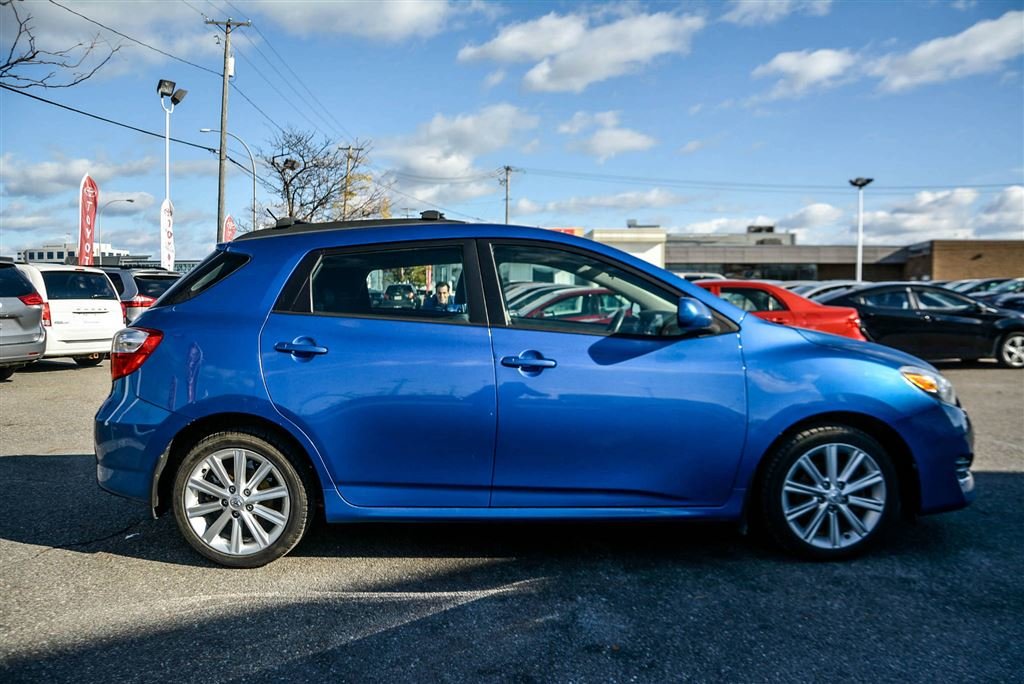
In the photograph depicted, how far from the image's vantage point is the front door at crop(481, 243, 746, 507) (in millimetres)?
3805

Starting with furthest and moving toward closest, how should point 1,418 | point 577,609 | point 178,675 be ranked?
point 1,418 → point 577,609 → point 178,675

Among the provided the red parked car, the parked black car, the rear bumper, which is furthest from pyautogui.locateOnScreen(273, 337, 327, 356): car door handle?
the parked black car

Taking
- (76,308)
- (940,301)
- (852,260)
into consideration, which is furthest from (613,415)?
(852,260)

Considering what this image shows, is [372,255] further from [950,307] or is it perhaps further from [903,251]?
[903,251]

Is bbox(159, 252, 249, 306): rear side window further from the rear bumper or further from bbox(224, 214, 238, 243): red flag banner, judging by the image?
bbox(224, 214, 238, 243): red flag banner

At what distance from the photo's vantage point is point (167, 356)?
391cm

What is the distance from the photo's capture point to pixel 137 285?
51.1 feet

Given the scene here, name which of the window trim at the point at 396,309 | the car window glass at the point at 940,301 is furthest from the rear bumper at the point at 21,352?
the car window glass at the point at 940,301

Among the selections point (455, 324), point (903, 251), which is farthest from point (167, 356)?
point (903, 251)

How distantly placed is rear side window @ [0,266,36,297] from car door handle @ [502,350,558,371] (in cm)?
941

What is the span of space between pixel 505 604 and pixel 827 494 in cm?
170

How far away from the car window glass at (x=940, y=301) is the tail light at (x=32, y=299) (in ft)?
43.5

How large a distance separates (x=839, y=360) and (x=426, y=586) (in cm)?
231

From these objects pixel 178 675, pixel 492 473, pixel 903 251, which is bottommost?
pixel 178 675
